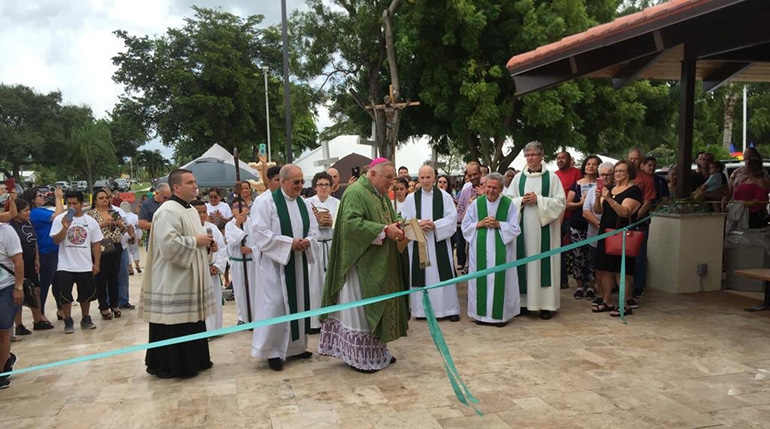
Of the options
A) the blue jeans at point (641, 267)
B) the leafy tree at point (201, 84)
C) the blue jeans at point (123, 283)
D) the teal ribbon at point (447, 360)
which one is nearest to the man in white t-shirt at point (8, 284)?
the blue jeans at point (123, 283)


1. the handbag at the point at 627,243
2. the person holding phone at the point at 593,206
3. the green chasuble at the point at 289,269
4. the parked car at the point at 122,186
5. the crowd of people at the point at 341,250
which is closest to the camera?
the crowd of people at the point at 341,250

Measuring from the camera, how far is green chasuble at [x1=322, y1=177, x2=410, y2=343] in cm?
492

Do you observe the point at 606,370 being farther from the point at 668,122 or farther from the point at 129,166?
the point at 129,166

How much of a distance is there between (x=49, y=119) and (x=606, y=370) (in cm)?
5190

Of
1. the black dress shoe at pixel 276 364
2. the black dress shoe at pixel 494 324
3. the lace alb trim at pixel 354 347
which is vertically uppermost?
the lace alb trim at pixel 354 347

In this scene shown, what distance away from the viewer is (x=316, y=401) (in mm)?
4398

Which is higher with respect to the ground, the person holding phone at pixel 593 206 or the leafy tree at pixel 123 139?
the leafy tree at pixel 123 139

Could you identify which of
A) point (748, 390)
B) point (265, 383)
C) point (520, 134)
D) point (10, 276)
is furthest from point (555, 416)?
point (520, 134)

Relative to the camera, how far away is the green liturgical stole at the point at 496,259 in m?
6.47

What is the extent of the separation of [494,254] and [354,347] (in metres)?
2.28

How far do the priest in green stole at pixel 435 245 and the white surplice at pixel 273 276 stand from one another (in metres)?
1.84

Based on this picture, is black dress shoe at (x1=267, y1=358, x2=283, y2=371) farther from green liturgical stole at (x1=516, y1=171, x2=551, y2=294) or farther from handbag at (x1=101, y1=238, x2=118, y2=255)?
handbag at (x1=101, y1=238, x2=118, y2=255)

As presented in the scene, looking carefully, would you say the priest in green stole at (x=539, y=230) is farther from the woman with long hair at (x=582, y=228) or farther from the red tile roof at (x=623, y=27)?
the red tile roof at (x=623, y=27)

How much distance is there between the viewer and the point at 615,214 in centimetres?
666
